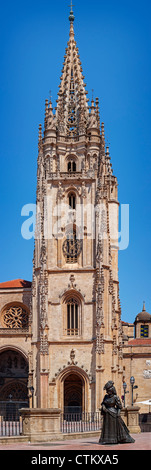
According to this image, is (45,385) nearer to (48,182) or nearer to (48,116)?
(48,182)

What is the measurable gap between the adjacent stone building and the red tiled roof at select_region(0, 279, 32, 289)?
0.76 meters

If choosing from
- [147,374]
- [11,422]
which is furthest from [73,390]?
[11,422]

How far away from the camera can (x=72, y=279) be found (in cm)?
5250

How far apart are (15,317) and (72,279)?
7918 mm

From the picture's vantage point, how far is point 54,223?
176 feet

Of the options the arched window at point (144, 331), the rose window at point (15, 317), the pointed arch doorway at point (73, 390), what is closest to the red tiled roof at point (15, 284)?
the rose window at point (15, 317)

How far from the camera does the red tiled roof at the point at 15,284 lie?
59094 millimetres

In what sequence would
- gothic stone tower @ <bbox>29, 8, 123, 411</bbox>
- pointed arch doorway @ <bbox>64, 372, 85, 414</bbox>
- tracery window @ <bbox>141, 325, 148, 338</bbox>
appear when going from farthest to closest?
tracery window @ <bbox>141, 325, 148, 338</bbox> < pointed arch doorway @ <bbox>64, 372, 85, 414</bbox> < gothic stone tower @ <bbox>29, 8, 123, 411</bbox>

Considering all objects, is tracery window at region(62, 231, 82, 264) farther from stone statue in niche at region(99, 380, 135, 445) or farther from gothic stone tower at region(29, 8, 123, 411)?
stone statue in niche at region(99, 380, 135, 445)

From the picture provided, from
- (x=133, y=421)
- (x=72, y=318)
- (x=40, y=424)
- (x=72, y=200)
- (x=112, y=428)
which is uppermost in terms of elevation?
(x=72, y=200)

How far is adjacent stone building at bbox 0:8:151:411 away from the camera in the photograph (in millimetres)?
51250

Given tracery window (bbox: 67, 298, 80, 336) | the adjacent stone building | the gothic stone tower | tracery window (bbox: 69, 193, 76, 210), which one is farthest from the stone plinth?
tracery window (bbox: 69, 193, 76, 210)

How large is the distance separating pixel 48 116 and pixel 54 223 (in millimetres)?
9246

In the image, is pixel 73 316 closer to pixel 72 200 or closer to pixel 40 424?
pixel 72 200
